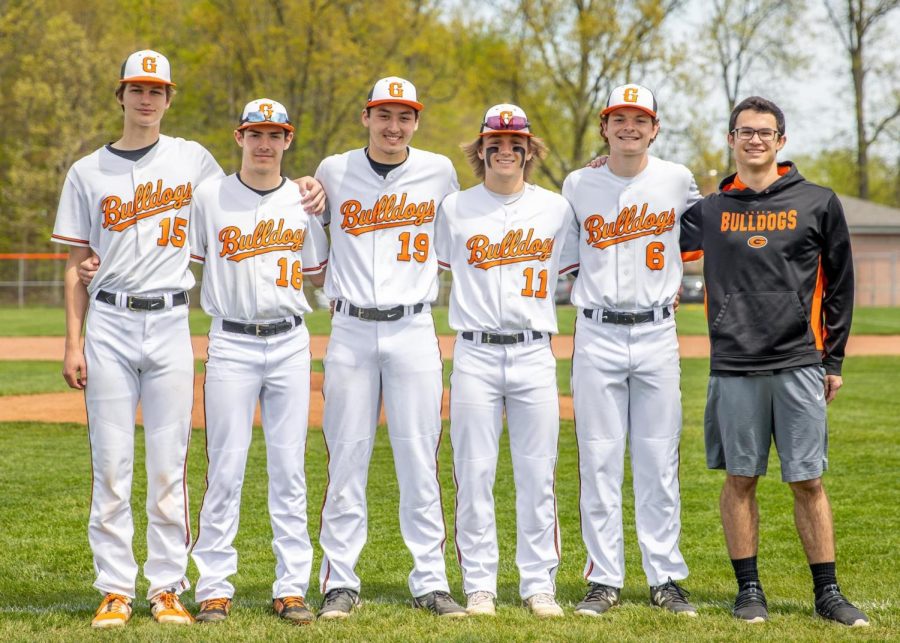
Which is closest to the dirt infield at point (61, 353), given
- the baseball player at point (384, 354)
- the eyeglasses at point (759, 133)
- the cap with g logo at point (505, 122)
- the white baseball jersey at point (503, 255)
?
the baseball player at point (384, 354)

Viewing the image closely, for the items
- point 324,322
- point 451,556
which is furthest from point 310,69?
point 451,556

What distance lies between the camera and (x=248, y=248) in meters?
4.37

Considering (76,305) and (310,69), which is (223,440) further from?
(310,69)

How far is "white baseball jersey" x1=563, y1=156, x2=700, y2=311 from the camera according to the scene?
179 inches

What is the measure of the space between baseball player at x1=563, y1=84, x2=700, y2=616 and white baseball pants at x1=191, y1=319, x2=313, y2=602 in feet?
3.99

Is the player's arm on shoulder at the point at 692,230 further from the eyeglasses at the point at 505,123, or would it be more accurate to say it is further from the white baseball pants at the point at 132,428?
the white baseball pants at the point at 132,428

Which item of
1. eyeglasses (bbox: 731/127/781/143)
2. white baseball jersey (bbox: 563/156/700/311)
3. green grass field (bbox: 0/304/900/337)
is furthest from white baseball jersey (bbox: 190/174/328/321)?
green grass field (bbox: 0/304/900/337)

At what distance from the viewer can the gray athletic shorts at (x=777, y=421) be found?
14.3ft

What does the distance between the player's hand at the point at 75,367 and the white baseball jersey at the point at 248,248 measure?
21.0 inches

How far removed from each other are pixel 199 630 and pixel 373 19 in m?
29.1

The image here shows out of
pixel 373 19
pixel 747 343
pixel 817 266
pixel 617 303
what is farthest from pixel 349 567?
pixel 373 19

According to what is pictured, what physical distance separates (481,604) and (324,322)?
21385 millimetres

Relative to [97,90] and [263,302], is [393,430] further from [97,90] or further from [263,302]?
[97,90]

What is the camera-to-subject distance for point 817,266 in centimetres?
443
